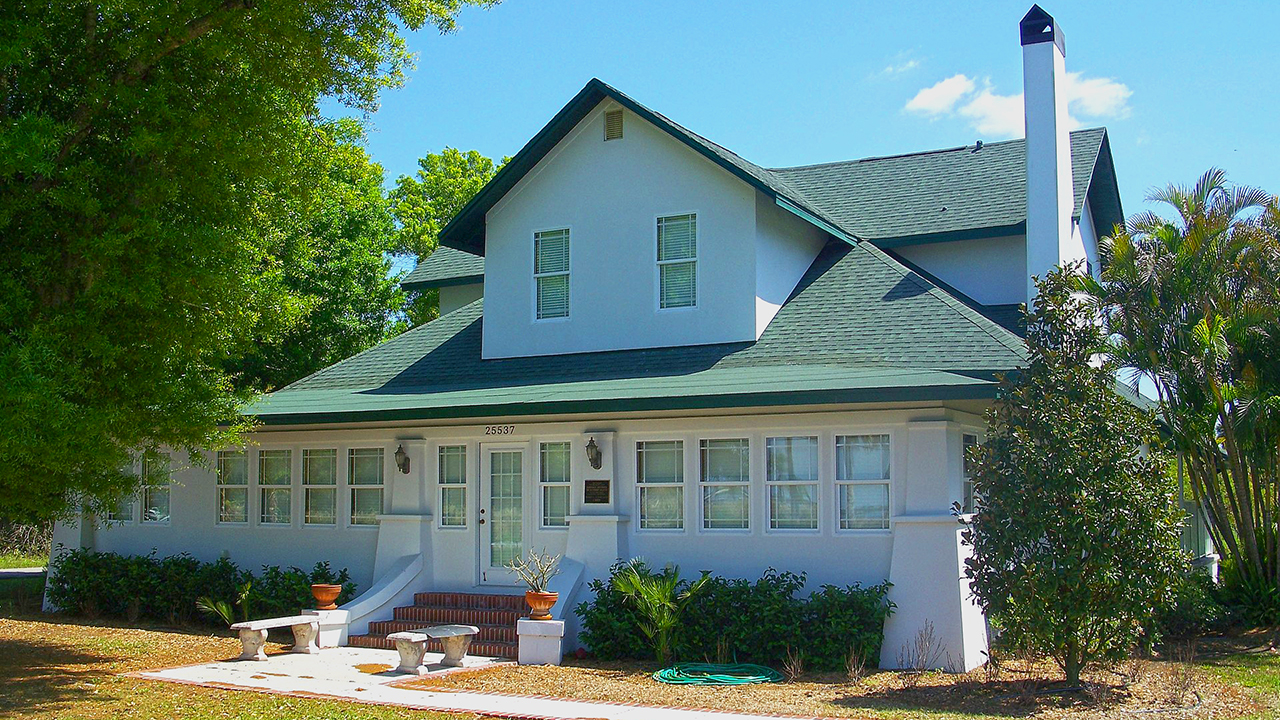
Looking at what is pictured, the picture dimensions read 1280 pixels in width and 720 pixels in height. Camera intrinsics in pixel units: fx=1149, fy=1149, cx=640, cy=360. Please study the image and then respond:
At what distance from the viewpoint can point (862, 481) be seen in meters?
13.6

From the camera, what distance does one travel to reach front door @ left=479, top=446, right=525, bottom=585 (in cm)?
1570

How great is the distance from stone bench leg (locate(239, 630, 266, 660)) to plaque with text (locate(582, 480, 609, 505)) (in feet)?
14.0

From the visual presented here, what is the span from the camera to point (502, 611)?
48.9 ft

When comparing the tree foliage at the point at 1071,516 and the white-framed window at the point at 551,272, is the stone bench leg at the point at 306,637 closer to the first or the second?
the white-framed window at the point at 551,272

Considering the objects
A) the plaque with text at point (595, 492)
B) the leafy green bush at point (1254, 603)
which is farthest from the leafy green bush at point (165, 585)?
the leafy green bush at point (1254, 603)

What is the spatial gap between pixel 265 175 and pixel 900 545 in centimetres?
810

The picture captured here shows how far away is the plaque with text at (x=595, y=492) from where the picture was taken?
14.9 meters

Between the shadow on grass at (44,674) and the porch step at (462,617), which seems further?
the porch step at (462,617)

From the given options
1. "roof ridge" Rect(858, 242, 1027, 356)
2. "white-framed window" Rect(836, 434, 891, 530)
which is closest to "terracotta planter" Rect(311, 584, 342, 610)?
"white-framed window" Rect(836, 434, 891, 530)

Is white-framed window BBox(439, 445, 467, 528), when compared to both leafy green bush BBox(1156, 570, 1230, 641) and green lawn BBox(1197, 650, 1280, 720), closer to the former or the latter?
leafy green bush BBox(1156, 570, 1230, 641)

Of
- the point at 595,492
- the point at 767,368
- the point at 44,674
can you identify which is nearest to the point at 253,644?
the point at 44,674

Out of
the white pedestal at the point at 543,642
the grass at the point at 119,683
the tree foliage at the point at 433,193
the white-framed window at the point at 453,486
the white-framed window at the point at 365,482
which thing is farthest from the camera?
the tree foliage at the point at 433,193

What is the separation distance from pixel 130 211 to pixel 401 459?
5.85 meters

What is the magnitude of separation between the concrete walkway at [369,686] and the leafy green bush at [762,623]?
1610mm
